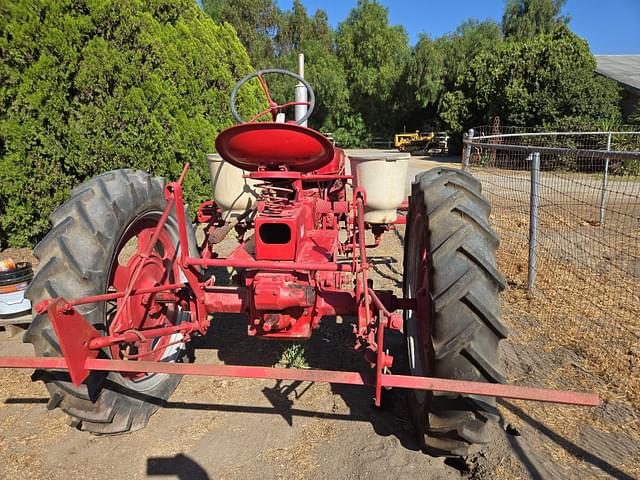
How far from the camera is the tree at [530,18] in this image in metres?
36.4

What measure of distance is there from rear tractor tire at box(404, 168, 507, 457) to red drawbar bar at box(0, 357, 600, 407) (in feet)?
0.81

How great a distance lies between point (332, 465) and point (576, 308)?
309 cm

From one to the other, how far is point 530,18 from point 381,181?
4144 cm

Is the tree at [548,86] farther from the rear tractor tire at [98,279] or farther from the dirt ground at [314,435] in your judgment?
the rear tractor tire at [98,279]

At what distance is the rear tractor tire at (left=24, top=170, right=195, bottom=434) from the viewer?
2061mm

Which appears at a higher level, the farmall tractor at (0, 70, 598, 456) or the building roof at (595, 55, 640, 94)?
the building roof at (595, 55, 640, 94)

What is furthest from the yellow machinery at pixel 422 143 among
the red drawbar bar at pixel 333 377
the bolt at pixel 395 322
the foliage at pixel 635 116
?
the red drawbar bar at pixel 333 377

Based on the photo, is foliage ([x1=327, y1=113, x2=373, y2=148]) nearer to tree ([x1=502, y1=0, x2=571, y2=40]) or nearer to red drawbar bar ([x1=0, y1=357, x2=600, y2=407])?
tree ([x1=502, y1=0, x2=571, y2=40])

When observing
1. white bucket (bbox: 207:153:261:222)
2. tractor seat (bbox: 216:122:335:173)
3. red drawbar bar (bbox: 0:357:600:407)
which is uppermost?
tractor seat (bbox: 216:122:335:173)

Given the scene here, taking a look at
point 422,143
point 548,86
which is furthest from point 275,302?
point 422,143

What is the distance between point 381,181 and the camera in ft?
12.8

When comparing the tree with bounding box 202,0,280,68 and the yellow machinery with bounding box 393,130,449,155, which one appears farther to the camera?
the tree with bounding box 202,0,280,68

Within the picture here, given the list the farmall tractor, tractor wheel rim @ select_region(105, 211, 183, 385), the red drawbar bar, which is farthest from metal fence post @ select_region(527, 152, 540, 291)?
tractor wheel rim @ select_region(105, 211, 183, 385)

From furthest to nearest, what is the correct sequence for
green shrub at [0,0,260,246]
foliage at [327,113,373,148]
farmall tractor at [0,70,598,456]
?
foliage at [327,113,373,148] < green shrub at [0,0,260,246] < farmall tractor at [0,70,598,456]
